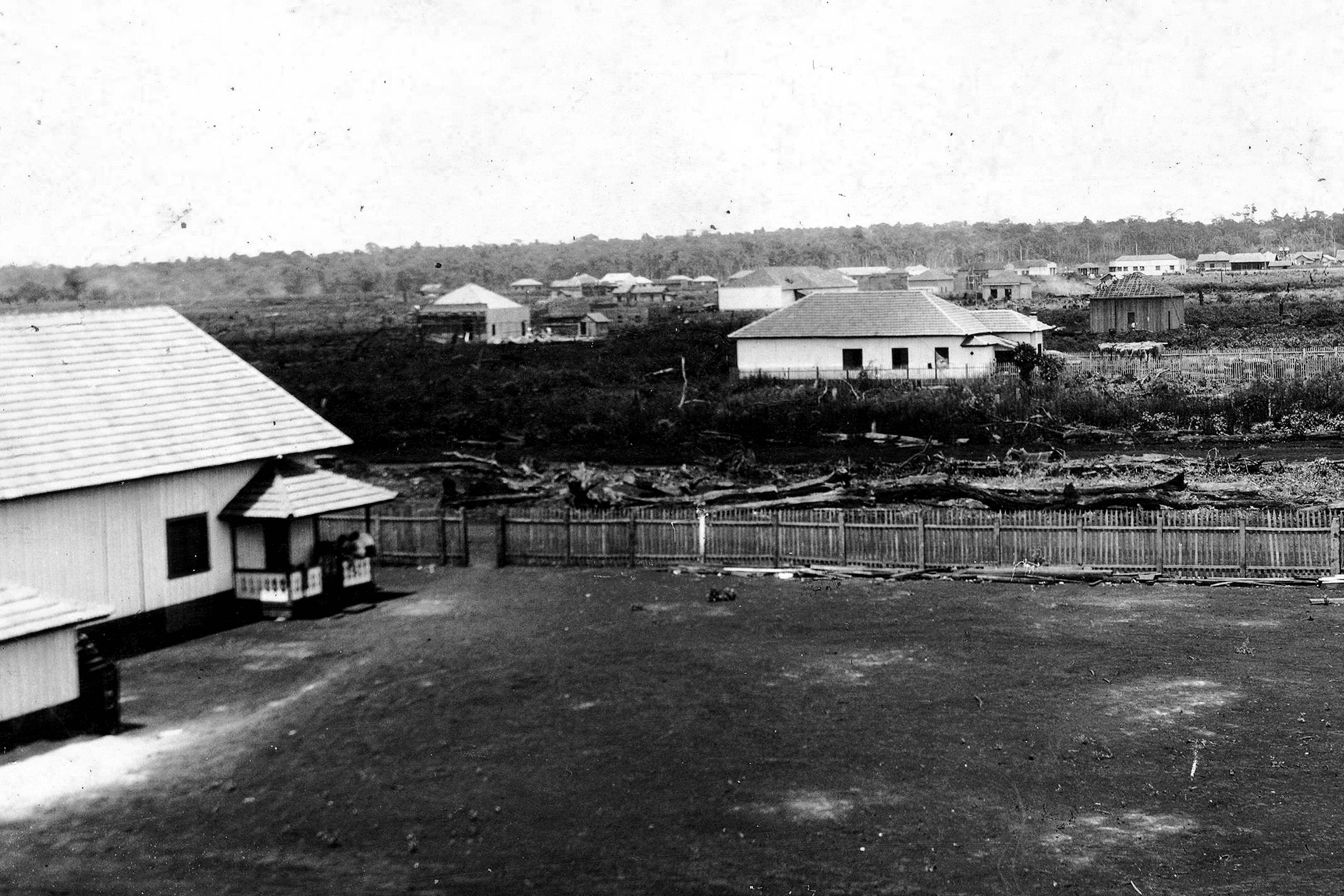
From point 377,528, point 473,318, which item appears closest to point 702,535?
point 377,528

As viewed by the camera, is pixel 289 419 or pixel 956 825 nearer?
pixel 956 825

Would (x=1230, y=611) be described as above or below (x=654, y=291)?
below

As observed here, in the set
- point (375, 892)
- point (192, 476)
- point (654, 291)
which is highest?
point (654, 291)

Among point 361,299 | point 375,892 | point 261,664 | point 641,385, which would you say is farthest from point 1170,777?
point 361,299

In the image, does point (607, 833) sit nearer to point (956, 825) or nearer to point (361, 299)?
point (956, 825)

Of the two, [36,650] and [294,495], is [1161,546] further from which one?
[36,650]
